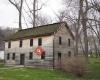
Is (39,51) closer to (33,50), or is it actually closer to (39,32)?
(33,50)

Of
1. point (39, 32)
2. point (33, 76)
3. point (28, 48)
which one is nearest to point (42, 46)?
point (39, 32)

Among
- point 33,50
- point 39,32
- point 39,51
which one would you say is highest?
point 39,32

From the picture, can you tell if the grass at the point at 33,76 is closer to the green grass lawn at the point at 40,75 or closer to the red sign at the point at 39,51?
the green grass lawn at the point at 40,75

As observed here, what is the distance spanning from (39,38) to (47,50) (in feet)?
10.1

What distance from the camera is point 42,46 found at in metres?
41.1

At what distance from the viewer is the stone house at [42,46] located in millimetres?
39750

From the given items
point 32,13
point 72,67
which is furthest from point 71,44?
point 32,13

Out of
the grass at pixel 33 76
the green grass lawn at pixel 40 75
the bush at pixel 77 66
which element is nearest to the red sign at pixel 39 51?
the green grass lawn at pixel 40 75

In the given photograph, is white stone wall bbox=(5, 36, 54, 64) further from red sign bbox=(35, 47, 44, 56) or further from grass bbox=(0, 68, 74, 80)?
grass bbox=(0, 68, 74, 80)

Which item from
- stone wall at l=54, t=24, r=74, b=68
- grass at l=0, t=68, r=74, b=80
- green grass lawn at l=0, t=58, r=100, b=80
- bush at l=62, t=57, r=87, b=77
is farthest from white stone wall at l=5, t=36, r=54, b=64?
grass at l=0, t=68, r=74, b=80

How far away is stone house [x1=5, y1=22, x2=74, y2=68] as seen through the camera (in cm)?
3975

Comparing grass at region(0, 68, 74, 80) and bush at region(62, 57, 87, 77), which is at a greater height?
bush at region(62, 57, 87, 77)

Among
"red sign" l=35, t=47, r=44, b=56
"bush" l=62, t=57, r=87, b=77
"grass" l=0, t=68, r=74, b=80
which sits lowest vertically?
"grass" l=0, t=68, r=74, b=80

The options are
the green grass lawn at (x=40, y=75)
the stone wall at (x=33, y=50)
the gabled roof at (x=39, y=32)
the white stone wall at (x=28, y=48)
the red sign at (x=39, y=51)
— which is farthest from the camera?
the gabled roof at (x=39, y=32)
